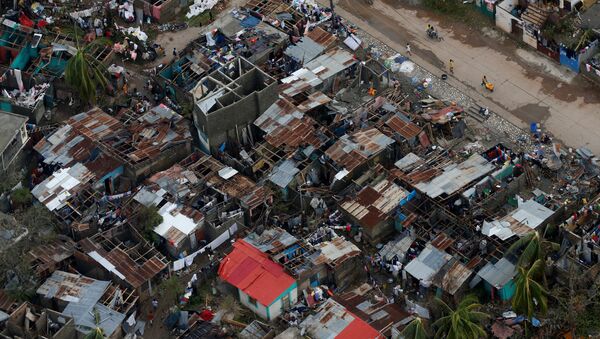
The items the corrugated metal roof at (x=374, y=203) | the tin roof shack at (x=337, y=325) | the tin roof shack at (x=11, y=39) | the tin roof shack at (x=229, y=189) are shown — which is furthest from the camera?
the tin roof shack at (x=11, y=39)

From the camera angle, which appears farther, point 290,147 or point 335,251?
point 290,147

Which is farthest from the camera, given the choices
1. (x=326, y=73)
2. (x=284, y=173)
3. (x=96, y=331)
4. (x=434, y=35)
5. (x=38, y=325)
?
(x=434, y=35)

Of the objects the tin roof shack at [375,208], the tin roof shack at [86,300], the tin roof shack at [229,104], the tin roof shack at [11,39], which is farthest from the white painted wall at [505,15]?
the tin roof shack at [86,300]

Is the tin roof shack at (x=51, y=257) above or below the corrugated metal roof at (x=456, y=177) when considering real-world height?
below

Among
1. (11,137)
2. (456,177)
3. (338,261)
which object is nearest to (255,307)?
(338,261)

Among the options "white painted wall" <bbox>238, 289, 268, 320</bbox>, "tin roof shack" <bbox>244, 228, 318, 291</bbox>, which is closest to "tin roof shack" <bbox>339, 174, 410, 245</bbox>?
"tin roof shack" <bbox>244, 228, 318, 291</bbox>

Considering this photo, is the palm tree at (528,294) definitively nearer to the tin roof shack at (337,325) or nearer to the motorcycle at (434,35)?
the tin roof shack at (337,325)

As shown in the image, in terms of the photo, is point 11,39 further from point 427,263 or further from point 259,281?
point 427,263
